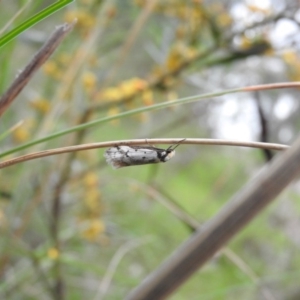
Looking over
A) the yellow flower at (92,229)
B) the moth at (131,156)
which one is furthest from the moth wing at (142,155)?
the yellow flower at (92,229)

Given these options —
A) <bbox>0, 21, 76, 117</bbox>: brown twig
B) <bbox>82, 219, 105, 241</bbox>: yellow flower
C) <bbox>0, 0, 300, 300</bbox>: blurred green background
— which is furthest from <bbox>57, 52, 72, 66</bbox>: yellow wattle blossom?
<bbox>0, 21, 76, 117</bbox>: brown twig

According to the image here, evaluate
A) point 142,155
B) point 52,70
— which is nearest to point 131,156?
point 142,155

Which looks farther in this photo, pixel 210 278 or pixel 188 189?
pixel 188 189

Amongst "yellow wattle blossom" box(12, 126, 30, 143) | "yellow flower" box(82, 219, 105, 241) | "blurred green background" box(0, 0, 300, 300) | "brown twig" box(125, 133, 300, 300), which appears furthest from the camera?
"yellow wattle blossom" box(12, 126, 30, 143)

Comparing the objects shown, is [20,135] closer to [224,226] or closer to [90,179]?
[90,179]

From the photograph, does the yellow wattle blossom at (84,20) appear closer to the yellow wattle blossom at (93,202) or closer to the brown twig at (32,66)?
the yellow wattle blossom at (93,202)

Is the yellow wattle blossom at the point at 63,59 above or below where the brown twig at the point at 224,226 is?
above

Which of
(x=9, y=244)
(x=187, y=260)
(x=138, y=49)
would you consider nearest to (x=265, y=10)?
(x=9, y=244)

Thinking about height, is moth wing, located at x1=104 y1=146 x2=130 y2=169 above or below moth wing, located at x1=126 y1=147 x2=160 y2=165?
above

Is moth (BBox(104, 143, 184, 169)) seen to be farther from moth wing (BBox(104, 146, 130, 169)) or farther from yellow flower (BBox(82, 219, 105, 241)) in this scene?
yellow flower (BBox(82, 219, 105, 241))

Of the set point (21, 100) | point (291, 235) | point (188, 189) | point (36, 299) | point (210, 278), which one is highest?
point (21, 100)

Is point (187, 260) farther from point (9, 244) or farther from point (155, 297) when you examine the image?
point (9, 244)
